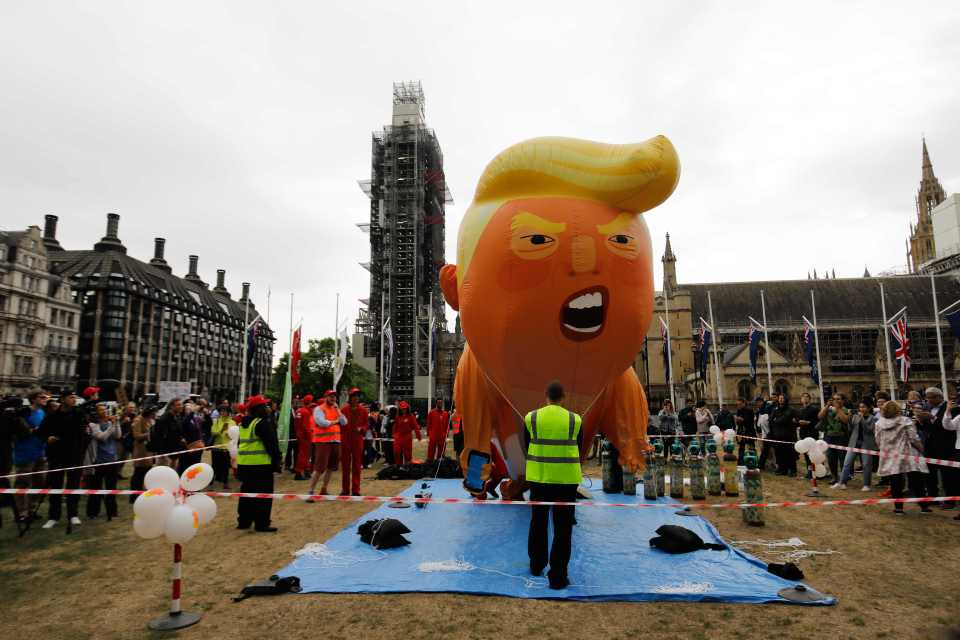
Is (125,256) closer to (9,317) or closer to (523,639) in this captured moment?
(9,317)

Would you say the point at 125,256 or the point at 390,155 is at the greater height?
the point at 390,155

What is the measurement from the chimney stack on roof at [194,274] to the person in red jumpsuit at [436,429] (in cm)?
7769

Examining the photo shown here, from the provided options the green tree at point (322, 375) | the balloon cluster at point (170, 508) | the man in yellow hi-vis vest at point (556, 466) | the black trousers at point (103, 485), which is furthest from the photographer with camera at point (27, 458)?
the green tree at point (322, 375)

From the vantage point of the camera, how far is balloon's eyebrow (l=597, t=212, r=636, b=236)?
5.20 meters

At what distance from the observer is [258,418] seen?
7406 millimetres

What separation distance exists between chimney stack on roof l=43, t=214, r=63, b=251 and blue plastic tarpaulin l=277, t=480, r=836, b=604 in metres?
71.9

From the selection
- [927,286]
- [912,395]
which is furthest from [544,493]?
[927,286]

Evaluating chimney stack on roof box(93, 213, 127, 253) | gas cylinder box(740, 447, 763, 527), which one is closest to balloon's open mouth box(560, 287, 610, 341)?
gas cylinder box(740, 447, 763, 527)

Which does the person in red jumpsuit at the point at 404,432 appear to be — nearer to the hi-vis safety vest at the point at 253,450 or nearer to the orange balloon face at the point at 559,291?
the hi-vis safety vest at the point at 253,450

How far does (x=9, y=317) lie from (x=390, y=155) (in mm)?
34121

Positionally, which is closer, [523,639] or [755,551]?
[523,639]

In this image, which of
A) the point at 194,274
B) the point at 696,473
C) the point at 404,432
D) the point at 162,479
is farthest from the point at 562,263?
the point at 194,274

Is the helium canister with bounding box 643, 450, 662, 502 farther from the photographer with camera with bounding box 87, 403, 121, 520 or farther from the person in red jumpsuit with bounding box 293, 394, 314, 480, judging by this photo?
the photographer with camera with bounding box 87, 403, 121, 520

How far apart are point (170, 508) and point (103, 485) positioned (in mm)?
5898
